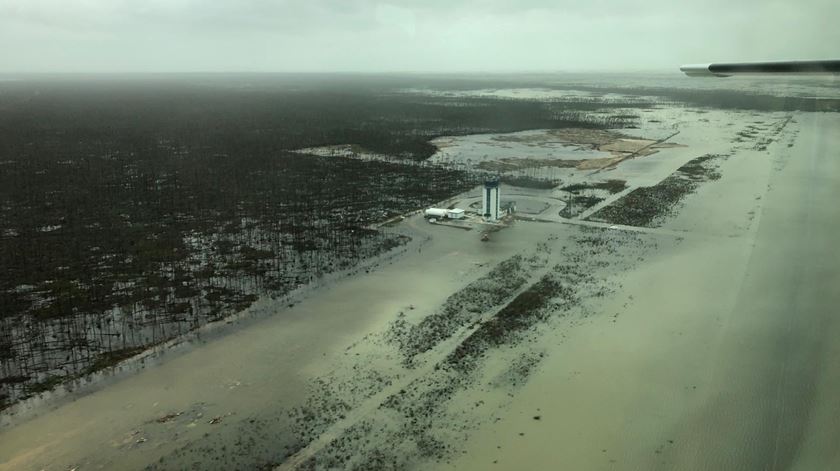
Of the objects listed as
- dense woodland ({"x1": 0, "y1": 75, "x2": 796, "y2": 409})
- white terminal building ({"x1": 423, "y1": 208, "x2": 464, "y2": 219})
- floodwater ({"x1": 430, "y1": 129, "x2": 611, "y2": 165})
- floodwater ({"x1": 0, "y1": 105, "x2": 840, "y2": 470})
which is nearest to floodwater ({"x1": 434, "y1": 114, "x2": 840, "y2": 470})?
floodwater ({"x1": 0, "y1": 105, "x2": 840, "y2": 470})

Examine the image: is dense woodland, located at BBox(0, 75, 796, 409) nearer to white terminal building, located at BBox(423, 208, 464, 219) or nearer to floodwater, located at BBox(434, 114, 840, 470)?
white terminal building, located at BBox(423, 208, 464, 219)

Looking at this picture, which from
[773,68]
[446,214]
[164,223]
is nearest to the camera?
[773,68]

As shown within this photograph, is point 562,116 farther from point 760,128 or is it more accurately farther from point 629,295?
point 629,295

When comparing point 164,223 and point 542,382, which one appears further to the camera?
point 164,223

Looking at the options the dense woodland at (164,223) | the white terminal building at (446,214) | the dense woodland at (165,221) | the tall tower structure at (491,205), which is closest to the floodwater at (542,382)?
the dense woodland at (164,223)

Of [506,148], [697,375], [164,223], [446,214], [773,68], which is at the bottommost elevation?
[697,375]

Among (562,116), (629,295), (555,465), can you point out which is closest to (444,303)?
(629,295)

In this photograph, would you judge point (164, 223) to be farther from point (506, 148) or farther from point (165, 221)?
point (506, 148)

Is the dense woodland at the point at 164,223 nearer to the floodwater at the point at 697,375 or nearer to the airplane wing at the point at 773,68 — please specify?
the floodwater at the point at 697,375

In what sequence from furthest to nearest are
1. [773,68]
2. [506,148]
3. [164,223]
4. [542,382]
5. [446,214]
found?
[506,148]
[446,214]
[164,223]
[542,382]
[773,68]

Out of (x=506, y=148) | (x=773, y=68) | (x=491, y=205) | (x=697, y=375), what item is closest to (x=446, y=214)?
(x=491, y=205)
